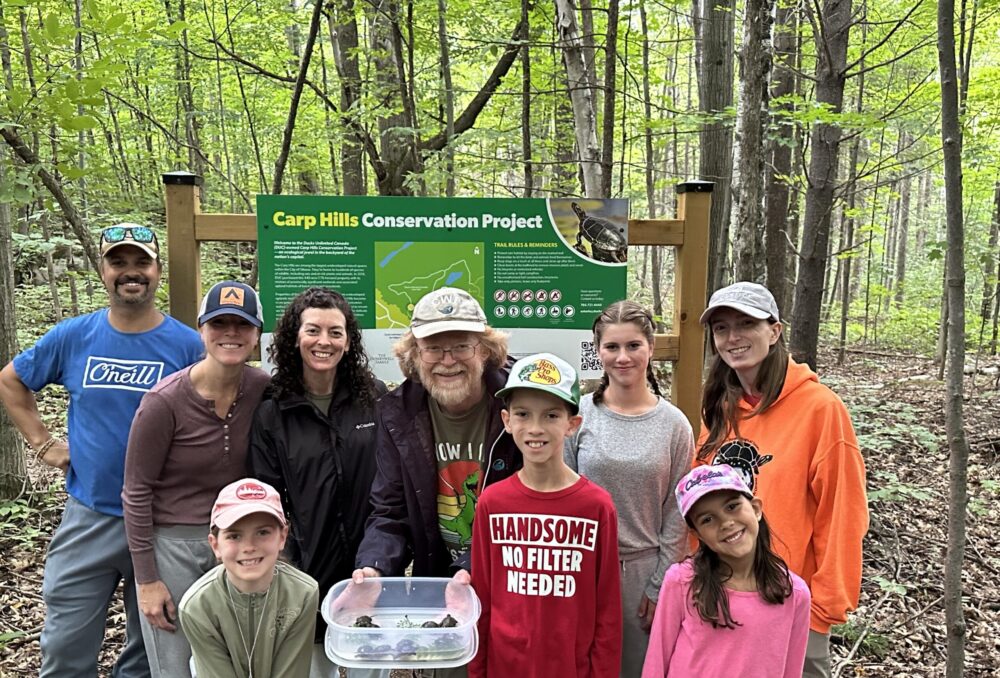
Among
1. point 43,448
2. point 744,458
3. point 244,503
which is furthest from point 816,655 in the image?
point 43,448

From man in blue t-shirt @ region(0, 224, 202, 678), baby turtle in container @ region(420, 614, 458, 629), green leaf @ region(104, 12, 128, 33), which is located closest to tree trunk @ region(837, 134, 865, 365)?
green leaf @ region(104, 12, 128, 33)

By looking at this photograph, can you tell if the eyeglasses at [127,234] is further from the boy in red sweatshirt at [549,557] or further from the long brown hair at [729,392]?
the long brown hair at [729,392]

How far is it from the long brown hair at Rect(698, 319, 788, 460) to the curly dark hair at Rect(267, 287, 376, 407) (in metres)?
1.45

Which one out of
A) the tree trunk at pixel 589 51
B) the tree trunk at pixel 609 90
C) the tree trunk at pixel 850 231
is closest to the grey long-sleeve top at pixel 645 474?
the tree trunk at pixel 609 90

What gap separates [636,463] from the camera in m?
2.66

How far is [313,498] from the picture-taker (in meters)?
2.79

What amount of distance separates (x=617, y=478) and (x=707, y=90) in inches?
193

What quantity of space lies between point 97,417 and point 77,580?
753 millimetres

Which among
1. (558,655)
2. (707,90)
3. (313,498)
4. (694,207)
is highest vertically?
(707,90)

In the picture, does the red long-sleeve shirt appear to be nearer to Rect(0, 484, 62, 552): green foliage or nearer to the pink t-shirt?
the pink t-shirt

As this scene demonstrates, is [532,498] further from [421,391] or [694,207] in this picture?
[694,207]

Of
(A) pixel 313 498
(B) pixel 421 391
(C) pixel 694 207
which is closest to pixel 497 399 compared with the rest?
(B) pixel 421 391

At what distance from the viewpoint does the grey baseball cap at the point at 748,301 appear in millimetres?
2638

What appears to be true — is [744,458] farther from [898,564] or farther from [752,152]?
[898,564]
